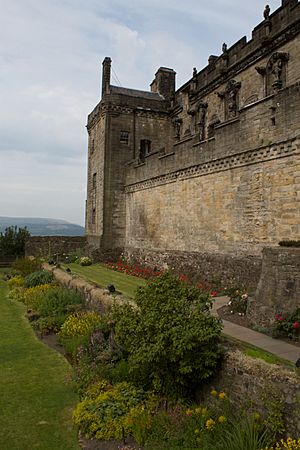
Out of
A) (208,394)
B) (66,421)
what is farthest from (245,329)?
(66,421)

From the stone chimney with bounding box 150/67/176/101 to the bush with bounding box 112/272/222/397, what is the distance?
26653 mm

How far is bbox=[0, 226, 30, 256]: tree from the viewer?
1281 inches

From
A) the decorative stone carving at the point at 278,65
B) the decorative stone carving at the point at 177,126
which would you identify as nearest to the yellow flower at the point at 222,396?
the decorative stone carving at the point at 278,65

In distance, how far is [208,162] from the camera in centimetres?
1727

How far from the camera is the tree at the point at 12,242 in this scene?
3253cm

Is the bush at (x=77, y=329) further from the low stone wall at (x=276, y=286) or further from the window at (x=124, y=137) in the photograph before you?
the window at (x=124, y=137)

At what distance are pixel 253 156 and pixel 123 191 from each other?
14468 mm

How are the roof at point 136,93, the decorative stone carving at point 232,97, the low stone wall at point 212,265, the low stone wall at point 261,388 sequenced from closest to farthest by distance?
the low stone wall at point 261,388
the low stone wall at point 212,265
the decorative stone carving at point 232,97
the roof at point 136,93

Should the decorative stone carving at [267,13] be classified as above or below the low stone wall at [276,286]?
above

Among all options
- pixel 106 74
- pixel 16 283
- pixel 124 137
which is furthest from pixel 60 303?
pixel 106 74

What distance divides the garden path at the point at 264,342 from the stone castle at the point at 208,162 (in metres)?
4.18

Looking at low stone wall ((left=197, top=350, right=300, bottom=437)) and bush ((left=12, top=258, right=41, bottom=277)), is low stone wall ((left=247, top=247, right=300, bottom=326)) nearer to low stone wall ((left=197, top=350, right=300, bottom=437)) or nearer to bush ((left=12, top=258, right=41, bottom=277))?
low stone wall ((left=197, top=350, right=300, bottom=437))

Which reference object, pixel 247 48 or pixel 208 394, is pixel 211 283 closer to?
pixel 208 394

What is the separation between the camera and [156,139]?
94.2ft
